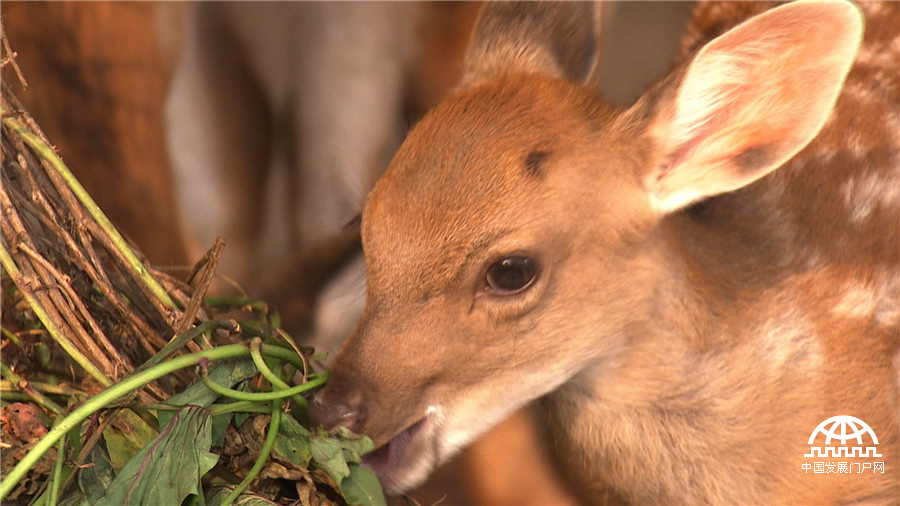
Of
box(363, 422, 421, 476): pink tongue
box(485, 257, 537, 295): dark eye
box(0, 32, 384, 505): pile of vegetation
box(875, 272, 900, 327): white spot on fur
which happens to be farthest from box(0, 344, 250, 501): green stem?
box(875, 272, 900, 327): white spot on fur

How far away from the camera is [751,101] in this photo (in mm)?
1471

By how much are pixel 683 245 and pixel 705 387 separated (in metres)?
0.26

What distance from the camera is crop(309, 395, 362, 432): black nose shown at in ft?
4.51

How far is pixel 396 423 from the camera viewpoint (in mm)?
1426

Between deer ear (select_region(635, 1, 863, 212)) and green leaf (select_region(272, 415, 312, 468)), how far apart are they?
2.29ft

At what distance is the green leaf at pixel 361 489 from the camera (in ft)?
4.31

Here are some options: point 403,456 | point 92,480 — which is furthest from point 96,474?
point 403,456

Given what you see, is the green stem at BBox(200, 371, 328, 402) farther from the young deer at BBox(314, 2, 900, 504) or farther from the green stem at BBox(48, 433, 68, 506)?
the green stem at BBox(48, 433, 68, 506)

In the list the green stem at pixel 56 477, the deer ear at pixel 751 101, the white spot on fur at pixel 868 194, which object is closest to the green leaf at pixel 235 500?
the green stem at pixel 56 477

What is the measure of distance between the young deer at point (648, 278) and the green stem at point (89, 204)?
0.33 meters

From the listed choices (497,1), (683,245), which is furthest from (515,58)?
(683,245)

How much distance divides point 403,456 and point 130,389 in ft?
1.50

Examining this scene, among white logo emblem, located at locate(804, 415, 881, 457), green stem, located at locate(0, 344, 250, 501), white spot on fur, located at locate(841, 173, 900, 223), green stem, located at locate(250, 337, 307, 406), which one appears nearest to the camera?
green stem, located at locate(0, 344, 250, 501)

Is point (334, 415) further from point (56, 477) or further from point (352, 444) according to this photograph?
point (56, 477)
